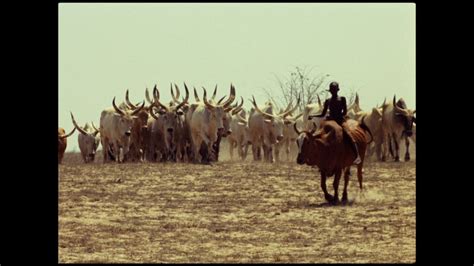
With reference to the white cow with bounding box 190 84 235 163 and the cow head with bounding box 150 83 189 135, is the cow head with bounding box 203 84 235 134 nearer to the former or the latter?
the white cow with bounding box 190 84 235 163

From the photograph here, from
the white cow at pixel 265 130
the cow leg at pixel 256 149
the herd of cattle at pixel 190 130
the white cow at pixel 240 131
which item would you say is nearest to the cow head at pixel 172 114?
the herd of cattle at pixel 190 130

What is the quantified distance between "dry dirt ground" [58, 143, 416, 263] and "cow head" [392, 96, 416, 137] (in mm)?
9332

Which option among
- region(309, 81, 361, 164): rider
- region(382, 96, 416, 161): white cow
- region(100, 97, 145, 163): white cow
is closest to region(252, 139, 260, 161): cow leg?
region(382, 96, 416, 161): white cow

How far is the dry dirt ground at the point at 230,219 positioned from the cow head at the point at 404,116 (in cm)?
933

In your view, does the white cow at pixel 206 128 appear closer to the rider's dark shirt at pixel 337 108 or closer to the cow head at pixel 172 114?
the cow head at pixel 172 114

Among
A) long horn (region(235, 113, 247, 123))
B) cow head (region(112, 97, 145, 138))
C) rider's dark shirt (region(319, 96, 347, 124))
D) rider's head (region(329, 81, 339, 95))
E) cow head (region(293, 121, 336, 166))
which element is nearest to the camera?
cow head (region(293, 121, 336, 166))

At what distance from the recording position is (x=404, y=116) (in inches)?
1340

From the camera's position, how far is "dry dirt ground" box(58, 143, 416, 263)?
14141mm

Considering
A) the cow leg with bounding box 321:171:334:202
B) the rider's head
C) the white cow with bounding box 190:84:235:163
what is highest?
the rider's head

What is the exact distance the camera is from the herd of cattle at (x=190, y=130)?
3136 centimetres

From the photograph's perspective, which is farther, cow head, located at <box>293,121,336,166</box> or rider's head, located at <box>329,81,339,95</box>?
rider's head, located at <box>329,81,339,95</box>
